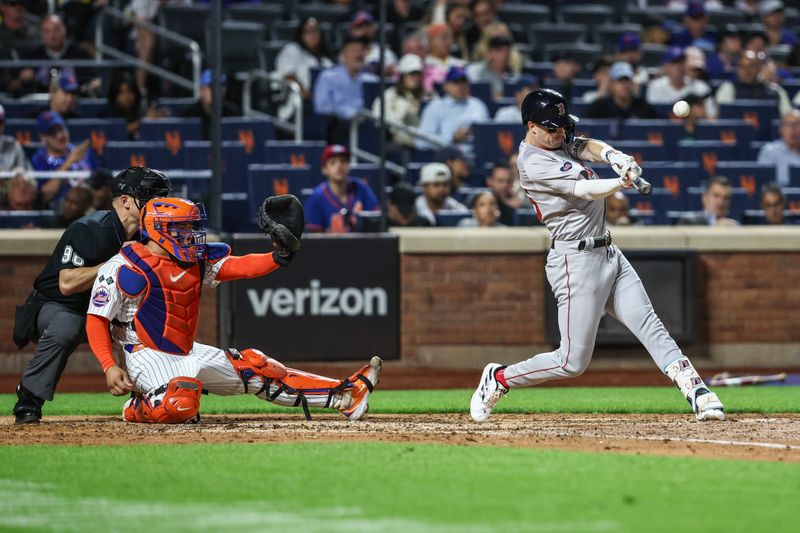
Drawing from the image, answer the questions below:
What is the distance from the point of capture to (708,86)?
53.8 feet

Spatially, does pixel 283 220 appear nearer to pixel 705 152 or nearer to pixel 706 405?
pixel 706 405

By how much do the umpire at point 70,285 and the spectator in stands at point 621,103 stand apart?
7.94m

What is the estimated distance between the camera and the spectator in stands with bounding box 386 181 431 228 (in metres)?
12.7

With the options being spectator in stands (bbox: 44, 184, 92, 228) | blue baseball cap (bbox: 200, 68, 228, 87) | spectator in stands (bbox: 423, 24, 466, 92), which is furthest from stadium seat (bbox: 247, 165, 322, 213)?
spectator in stands (bbox: 423, 24, 466, 92)

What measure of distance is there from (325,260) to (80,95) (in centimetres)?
391

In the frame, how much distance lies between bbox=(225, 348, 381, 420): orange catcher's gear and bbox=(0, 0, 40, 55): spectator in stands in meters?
7.85

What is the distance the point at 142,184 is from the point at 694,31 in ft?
38.4

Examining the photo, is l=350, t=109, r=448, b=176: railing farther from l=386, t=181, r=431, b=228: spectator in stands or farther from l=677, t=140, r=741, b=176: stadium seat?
l=677, t=140, r=741, b=176: stadium seat

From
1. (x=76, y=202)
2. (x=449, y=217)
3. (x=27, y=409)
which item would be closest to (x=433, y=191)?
(x=449, y=217)

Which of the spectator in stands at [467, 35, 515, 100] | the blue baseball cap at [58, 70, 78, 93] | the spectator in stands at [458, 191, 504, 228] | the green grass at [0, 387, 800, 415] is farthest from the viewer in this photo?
the spectator in stands at [467, 35, 515, 100]

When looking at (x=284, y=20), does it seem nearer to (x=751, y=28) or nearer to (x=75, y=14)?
(x=75, y=14)

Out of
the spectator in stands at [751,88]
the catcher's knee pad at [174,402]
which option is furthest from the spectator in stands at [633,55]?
the catcher's knee pad at [174,402]

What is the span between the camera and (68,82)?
14.0 metres

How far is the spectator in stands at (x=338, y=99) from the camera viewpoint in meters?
14.4
